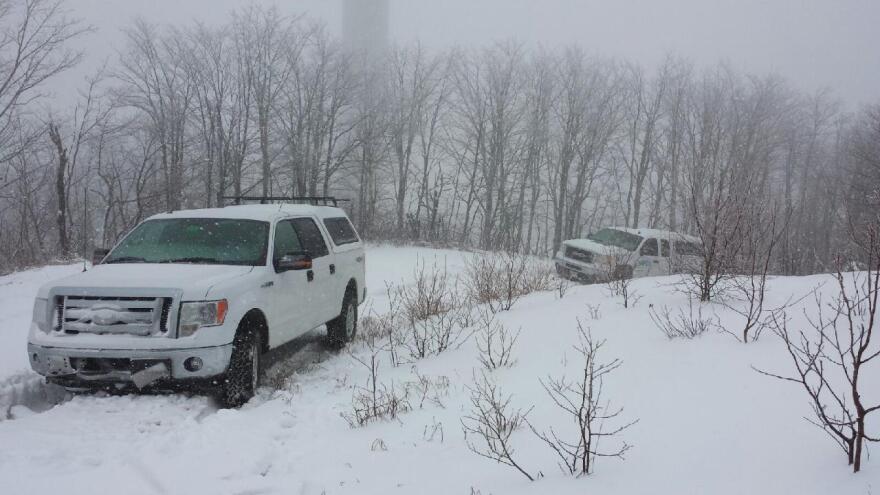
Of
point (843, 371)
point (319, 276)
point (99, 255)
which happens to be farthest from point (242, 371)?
point (843, 371)

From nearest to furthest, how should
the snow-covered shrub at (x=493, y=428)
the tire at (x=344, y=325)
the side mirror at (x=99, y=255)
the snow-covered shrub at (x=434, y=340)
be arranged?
the snow-covered shrub at (x=493, y=428)
the side mirror at (x=99, y=255)
the snow-covered shrub at (x=434, y=340)
the tire at (x=344, y=325)

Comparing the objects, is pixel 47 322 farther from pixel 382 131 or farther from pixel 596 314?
pixel 382 131

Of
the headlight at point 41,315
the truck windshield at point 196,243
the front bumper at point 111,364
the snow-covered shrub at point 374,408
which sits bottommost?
the snow-covered shrub at point 374,408

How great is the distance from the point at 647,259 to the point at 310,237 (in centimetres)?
1060

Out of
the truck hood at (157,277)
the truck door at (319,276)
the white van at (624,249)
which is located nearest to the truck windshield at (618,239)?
the white van at (624,249)

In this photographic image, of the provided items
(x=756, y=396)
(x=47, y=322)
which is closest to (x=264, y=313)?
(x=47, y=322)

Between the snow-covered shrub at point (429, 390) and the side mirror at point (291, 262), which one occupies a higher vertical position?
the side mirror at point (291, 262)

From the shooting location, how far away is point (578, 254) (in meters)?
14.6

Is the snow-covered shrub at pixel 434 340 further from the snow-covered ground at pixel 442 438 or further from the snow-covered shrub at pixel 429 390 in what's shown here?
the snow-covered shrub at pixel 429 390

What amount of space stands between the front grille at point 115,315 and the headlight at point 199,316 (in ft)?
0.43

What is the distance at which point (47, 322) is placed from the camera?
450cm

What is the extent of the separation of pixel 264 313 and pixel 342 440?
172 cm

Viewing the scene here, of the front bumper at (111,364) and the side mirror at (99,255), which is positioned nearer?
the front bumper at (111,364)

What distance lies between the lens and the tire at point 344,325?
283 inches
